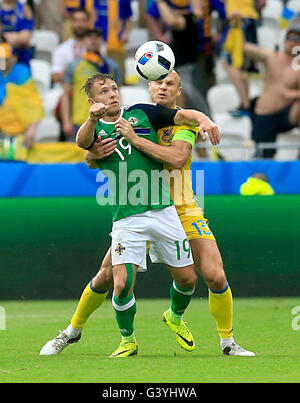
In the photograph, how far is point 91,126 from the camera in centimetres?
664

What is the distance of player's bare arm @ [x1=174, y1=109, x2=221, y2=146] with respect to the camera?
21.0 ft

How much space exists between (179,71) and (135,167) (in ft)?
19.9

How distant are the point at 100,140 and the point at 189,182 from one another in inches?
36.9

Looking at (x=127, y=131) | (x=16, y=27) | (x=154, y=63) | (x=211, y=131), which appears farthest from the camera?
(x=16, y=27)

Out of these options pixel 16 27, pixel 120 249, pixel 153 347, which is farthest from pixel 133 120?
pixel 16 27

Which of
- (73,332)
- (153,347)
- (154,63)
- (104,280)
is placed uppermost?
(154,63)

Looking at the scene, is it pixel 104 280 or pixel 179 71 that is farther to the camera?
pixel 179 71

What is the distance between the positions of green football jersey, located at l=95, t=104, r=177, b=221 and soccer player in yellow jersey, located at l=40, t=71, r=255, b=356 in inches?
3.7

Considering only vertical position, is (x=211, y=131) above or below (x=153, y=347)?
above

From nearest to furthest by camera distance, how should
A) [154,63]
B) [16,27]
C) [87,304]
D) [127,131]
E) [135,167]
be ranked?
[127,131]
[135,167]
[154,63]
[87,304]
[16,27]

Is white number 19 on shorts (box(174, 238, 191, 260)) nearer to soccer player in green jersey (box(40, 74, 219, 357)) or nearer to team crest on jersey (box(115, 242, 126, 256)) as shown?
soccer player in green jersey (box(40, 74, 219, 357))

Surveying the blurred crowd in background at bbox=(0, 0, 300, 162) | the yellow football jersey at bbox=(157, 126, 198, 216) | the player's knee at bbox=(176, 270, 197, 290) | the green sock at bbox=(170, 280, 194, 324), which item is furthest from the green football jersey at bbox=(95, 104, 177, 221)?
the blurred crowd in background at bbox=(0, 0, 300, 162)

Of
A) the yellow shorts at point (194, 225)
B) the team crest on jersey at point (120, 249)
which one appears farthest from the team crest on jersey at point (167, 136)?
the team crest on jersey at point (120, 249)

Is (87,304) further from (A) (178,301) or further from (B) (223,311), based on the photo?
(B) (223,311)
